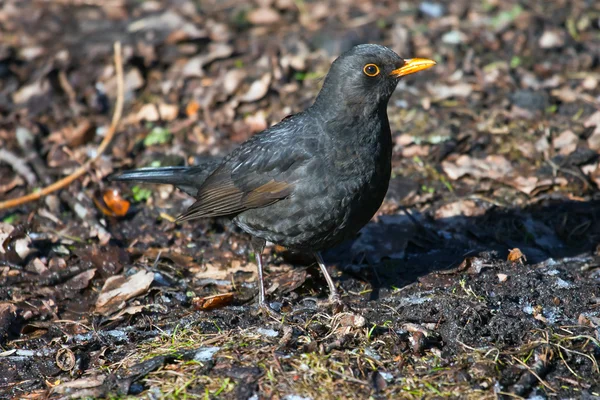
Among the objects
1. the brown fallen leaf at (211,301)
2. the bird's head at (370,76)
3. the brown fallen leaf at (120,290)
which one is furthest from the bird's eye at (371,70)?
the brown fallen leaf at (120,290)

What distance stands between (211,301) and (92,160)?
291 centimetres

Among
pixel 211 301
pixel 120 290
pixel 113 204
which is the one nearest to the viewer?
pixel 211 301

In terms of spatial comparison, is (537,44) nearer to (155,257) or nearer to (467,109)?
A: (467,109)

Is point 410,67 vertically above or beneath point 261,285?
above

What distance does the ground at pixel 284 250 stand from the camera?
14.7 ft

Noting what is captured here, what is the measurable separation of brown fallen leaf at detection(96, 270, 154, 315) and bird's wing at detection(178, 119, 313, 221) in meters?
0.61

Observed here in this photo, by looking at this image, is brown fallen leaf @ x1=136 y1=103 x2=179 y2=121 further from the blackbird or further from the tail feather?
the blackbird

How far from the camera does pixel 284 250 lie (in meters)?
6.53

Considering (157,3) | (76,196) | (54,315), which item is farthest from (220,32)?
(54,315)

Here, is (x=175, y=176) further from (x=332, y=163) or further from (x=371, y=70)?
(x=371, y=70)

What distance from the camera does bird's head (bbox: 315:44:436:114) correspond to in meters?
5.36

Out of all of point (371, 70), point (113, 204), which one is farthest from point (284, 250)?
point (371, 70)

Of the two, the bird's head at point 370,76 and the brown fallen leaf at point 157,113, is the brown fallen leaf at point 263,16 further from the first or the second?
the bird's head at point 370,76

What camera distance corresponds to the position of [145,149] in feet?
26.0
